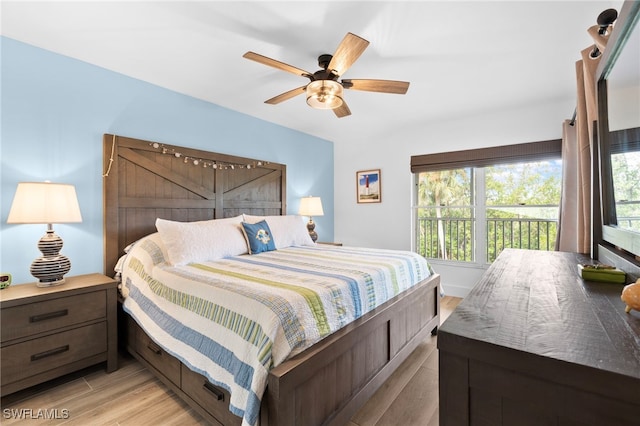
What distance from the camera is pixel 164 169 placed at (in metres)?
2.87

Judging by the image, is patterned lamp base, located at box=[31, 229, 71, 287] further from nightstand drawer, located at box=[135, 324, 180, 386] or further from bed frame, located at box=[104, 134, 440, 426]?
nightstand drawer, located at box=[135, 324, 180, 386]

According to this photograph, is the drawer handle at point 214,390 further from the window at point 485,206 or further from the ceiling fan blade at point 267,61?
the window at point 485,206

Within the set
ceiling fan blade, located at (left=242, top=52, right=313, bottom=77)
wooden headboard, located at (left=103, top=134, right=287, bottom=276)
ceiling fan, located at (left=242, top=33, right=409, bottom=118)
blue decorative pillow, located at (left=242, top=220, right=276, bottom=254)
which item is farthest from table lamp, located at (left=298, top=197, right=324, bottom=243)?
ceiling fan blade, located at (left=242, top=52, right=313, bottom=77)

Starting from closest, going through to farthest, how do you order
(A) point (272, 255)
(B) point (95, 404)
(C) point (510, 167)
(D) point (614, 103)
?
(D) point (614, 103) < (B) point (95, 404) < (A) point (272, 255) < (C) point (510, 167)

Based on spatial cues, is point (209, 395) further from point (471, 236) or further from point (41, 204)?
point (471, 236)

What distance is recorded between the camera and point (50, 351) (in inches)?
73.7

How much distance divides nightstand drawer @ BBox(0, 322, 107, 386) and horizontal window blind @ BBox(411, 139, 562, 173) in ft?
A: 12.9

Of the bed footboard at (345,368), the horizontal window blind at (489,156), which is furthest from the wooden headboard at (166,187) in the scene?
the horizontal window blind at (489,156)

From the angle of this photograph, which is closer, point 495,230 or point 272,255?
point 272,255

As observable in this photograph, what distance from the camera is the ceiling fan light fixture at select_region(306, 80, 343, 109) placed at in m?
2.25

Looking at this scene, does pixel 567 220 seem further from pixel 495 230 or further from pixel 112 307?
pixel 112 307

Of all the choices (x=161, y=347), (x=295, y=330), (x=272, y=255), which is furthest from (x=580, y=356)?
(x=272, y=255)

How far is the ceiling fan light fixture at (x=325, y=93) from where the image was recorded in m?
2.25

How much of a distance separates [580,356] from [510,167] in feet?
12.3
